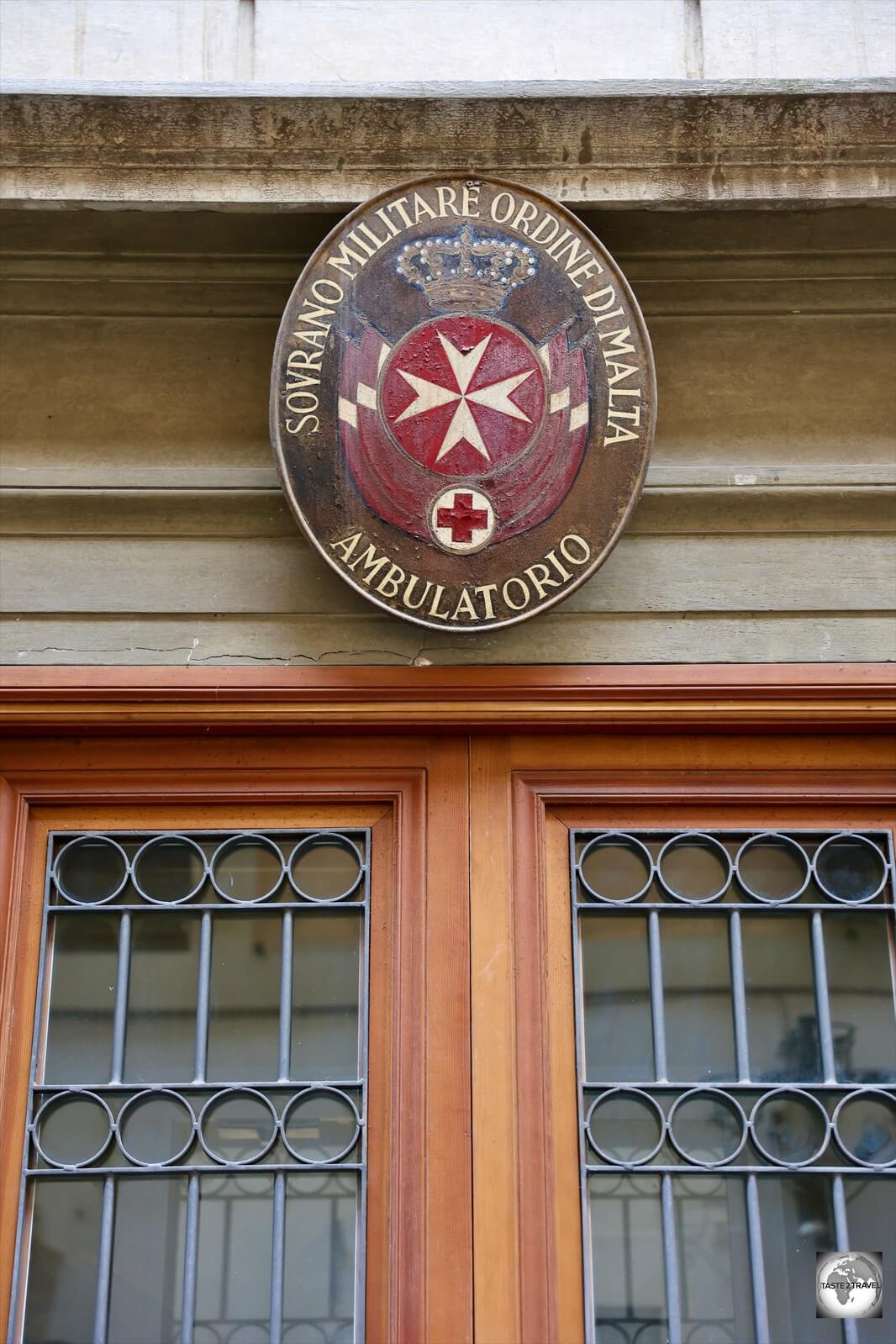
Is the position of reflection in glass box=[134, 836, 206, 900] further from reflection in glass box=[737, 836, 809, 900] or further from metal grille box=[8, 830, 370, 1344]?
reflection in glass box=[737, 836, 809, 900]

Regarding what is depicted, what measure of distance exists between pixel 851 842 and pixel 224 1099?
1.72 m

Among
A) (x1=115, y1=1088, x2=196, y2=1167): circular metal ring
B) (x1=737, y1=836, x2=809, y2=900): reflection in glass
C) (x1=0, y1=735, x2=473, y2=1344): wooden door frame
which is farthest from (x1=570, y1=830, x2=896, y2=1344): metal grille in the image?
(x1=115, y1=1088, x2=196, y2=1167): circular metal ring

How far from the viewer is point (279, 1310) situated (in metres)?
3.35

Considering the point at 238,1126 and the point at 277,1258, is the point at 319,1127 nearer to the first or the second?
the point at 238,1126

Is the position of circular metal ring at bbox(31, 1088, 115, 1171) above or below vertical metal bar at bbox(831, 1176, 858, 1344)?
above

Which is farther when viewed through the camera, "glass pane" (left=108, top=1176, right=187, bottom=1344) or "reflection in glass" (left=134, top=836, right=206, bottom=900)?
"reflection in glass" (left=134, top=836, right=206, bottom=900)

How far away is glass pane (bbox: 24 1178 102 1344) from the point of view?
11.0 feet

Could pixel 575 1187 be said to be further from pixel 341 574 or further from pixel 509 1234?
pixel 341 574

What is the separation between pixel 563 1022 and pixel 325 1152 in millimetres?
656

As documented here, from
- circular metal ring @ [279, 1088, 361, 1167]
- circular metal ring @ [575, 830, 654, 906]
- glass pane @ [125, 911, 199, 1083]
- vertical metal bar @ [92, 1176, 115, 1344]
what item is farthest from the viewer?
circular metal ring @ [575, 830, 654, 906]

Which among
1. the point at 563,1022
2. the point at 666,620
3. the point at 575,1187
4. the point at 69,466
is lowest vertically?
the point at 575,1187

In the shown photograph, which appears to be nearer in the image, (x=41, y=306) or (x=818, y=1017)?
(x=818, y=1017)

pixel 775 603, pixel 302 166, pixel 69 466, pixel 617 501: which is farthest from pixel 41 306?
pixel 775 603

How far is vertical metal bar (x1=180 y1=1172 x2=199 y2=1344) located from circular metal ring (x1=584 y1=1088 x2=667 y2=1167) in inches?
37.5
